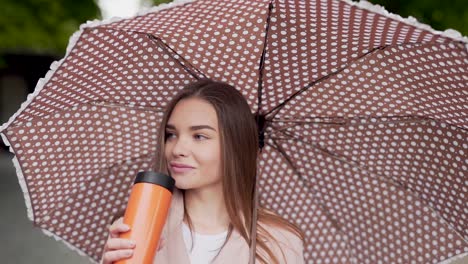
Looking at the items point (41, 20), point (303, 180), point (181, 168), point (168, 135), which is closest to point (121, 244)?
point (181, 168)

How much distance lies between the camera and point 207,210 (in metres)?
2.84

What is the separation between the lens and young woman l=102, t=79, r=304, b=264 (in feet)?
8.96

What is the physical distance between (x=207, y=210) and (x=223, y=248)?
0.59 ft

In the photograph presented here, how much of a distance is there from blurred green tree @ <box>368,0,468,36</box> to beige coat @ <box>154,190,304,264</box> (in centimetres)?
753

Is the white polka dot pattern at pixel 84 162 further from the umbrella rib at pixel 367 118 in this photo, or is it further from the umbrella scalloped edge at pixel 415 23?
the umbrella scalloped edge at pixel 415 23

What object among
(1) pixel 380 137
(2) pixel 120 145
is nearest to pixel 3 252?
(2) pixel 120 145

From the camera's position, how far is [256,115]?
3.15 meters

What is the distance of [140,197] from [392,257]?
5.10 feet

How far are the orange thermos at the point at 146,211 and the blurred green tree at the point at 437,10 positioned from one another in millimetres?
8118

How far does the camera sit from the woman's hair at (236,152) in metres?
2.78

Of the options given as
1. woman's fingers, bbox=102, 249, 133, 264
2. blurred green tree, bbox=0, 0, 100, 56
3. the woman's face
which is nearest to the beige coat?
the woman's face

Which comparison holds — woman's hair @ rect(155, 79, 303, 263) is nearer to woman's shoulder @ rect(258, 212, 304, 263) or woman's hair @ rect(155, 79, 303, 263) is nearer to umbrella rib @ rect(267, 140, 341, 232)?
woman's shoulder @ rect(258, 212, 304, 263)

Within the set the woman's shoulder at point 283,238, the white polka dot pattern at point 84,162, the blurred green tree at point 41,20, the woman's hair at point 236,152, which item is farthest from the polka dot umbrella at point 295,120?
the blurred green tree at point 41,20

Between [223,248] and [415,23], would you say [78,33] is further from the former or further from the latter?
[415,23]
